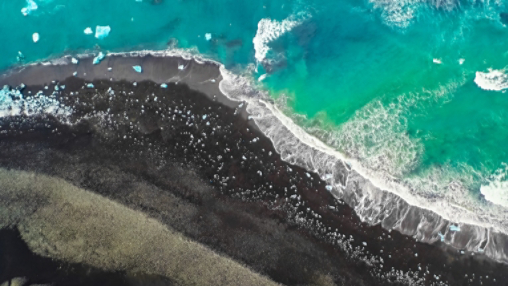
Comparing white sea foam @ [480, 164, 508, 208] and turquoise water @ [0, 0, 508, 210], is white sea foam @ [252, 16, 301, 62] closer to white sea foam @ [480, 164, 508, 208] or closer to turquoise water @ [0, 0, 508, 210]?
turquoise water @ [0, 0, 508, 210]

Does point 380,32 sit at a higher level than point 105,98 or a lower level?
higher

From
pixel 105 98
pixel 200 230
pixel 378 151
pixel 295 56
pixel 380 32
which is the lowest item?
pixel 200 230

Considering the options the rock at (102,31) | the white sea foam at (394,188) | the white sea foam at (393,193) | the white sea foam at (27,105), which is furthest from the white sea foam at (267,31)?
the white sea foam at (27,105)

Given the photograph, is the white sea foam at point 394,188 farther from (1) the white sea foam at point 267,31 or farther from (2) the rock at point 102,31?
(2) the rock at point 102,31

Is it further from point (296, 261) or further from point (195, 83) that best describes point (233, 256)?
point (195, 83)

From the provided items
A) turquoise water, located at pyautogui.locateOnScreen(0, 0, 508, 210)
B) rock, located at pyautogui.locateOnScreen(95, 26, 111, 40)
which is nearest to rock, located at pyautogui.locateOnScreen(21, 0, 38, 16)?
turquoise water, located at pyautogui.locateOnScreen(0, 0, 508, 210)

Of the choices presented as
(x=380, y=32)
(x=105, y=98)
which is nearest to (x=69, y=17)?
(x=105, y=98)

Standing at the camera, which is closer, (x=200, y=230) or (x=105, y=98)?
(x=200, y=230)
